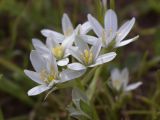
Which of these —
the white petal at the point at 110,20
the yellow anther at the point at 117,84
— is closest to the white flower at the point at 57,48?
the white petal at the point at 110,20

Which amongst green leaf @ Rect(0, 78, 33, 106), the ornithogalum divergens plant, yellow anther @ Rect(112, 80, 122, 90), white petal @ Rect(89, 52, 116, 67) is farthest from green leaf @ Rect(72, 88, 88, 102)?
green leaf @ Rect(0, 78, 33, 106)

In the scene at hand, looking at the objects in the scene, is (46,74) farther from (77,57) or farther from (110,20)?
(110,20)

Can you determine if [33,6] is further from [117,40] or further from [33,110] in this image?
[117,40]

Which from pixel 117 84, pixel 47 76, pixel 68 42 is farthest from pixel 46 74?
pixel 117 84

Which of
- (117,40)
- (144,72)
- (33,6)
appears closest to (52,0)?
(33,6)

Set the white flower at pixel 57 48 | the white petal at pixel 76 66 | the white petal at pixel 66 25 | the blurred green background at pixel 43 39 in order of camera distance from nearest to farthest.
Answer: the white petal at pixel 76 66
the white flower at pixel 57 48
the white petal at pixel 66 25
the blurred green background at pixel 43 39

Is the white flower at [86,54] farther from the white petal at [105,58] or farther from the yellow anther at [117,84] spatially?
the yellow anther at [117,84]

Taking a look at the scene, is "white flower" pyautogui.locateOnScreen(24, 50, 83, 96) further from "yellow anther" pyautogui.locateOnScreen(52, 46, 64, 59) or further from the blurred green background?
Answer: the blurred green background
